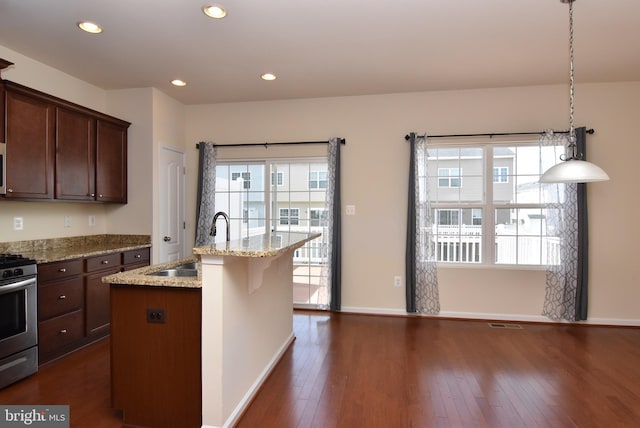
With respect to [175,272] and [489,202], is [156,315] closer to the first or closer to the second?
[175,272]

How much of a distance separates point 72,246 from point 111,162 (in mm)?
996

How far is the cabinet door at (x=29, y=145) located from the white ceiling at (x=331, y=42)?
1.78ft

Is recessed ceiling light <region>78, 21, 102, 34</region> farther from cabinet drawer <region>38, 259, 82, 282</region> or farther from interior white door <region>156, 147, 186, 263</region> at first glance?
cabinet drawer <region>38, 259, 82, 282</region>

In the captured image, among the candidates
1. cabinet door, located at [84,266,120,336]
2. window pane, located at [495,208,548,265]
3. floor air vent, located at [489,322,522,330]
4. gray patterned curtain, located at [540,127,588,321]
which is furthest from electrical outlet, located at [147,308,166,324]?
gray patterned curtain, located at [540,127,588,321]

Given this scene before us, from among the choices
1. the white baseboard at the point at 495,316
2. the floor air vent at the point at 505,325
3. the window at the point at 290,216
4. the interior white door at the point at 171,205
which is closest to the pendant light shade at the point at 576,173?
the floor air vent at the point at 505,325

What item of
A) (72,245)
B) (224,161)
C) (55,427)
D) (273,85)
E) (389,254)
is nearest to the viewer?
(55,427)

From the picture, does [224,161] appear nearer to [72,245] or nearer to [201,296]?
[72,245]

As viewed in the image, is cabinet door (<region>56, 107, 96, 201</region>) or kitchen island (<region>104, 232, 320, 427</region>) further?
cabinet door (<region>56, 107, 96, 201</region>)

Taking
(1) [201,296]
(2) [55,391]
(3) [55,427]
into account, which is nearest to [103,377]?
(2) [55,391]

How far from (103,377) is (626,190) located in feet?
18.0

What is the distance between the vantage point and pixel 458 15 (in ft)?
8.36

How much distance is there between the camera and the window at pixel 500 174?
413 cm

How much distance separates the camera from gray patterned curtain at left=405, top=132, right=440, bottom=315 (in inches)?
162

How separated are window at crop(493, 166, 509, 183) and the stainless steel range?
4.66m
